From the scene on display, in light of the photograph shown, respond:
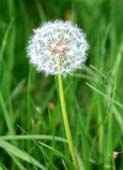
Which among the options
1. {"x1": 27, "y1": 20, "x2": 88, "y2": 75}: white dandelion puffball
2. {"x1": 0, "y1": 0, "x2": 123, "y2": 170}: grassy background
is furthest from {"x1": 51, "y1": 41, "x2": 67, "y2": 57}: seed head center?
{"x1": 0, "y1": 0, "x2": 123, "y2": 170}: grassy background

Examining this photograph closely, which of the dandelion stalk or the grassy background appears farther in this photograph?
the grassy background

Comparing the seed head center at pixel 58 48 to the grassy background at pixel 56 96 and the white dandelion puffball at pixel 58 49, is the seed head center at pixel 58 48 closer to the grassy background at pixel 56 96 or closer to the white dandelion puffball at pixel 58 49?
the white dandelion puffball at pixel 58 49

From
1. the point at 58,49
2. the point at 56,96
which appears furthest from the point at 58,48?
the point at 56,96

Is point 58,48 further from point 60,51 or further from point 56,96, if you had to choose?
point 56,96

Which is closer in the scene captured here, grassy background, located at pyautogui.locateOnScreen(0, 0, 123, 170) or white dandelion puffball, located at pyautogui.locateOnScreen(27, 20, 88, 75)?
white dandelion puffball, located at pyautogui.locateOnScreen(27, 20, 88, 75)

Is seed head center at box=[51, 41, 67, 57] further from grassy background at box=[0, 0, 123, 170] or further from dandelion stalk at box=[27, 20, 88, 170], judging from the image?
grassy background at box=[0, 0, 123, 170]

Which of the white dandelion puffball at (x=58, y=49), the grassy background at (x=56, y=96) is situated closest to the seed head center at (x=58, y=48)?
the white dandelion puffball at (x=58, y=49)
